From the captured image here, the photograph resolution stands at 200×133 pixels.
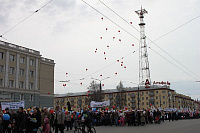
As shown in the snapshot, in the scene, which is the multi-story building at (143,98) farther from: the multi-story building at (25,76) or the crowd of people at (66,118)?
the crowd of people at (66,118)

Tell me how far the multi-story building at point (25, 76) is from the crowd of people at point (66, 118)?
48.8 feet

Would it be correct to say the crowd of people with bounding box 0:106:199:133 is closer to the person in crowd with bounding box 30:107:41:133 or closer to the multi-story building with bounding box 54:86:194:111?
the person in crowd with bounding box 30:107:41:133

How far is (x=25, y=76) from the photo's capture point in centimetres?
5341

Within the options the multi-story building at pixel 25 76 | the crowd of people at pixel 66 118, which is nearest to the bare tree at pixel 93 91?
the multi-story building at pixel 25 76

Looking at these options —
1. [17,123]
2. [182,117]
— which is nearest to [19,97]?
[182,117]

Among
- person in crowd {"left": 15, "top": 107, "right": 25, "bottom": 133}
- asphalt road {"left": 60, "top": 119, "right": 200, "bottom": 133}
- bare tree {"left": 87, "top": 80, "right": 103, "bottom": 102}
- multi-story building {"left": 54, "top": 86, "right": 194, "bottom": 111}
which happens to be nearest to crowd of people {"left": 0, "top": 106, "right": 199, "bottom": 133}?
person in crowd {"left": 15, "top": 107, "right": 25, "bottom": 133}

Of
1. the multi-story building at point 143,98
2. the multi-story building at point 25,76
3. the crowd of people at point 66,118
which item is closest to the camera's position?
the crowd of people at point 66,118

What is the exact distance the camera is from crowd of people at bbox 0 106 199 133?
10817 millimetres

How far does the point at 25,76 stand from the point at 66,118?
1323 inches

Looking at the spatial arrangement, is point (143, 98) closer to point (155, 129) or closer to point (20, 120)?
point (155, 129)

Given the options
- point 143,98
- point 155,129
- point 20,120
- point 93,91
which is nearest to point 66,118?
point 155,129

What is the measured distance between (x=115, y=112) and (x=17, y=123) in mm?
15582

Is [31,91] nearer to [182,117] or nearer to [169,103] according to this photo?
[182,117]

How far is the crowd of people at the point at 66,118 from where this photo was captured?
10817mm
